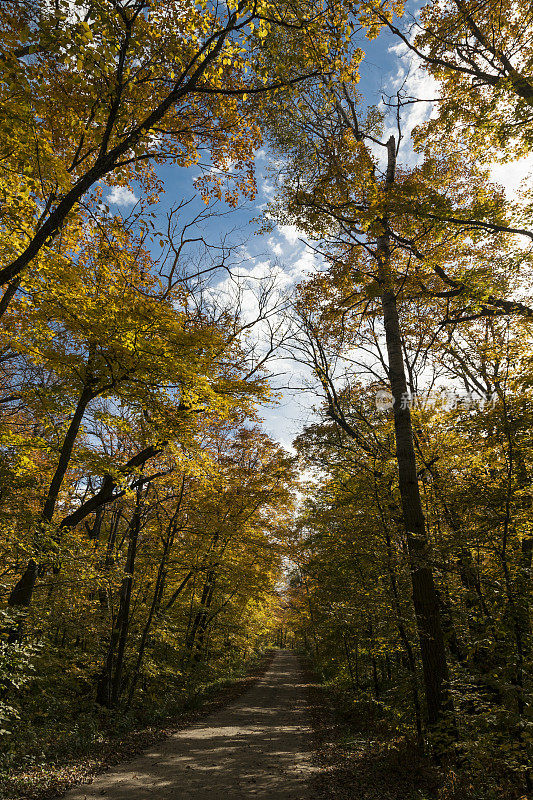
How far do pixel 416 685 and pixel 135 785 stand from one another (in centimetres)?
508

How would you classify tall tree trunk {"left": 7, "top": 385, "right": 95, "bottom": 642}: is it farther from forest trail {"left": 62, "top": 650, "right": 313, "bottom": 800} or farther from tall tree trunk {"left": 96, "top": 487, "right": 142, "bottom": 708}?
forest trail {"left": 62, "top": 650, "right": 313, "bottom": 800}

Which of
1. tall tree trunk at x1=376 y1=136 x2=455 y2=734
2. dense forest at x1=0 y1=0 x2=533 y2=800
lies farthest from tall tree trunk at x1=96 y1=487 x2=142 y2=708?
tall tree trunk at x1=376 y1=136 x2=455 y2=734

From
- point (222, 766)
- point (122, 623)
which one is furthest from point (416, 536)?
point (122, 623)

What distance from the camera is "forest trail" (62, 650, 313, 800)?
5852 millimetres

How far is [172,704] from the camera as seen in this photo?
484 inches

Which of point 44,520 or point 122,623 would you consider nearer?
point 44,520

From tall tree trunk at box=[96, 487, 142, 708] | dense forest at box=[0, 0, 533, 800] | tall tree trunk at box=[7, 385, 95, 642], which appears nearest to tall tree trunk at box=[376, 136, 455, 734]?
dense forest at box=[0, 0, 533, 800]

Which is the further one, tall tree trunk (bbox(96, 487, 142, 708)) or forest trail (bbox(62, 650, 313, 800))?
tall tree trunk (bbox(96, 487, 142, 708))

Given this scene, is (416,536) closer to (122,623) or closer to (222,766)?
(222,766)

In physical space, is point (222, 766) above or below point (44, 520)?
below

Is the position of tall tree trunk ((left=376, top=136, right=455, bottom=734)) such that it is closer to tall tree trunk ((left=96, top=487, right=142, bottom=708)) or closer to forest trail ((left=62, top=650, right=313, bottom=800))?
forest trail ((left=62, top=650, right=313, bottom=800))

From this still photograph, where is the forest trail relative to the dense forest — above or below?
below

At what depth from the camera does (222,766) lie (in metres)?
7.13

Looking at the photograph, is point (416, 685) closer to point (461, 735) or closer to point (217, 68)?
point (461, 735)
